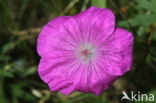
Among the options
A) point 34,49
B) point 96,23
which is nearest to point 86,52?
point 96,23

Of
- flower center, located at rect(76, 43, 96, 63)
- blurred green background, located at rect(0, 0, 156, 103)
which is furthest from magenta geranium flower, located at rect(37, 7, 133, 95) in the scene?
blurred green background, located at rect(0, 0, 156, 103)

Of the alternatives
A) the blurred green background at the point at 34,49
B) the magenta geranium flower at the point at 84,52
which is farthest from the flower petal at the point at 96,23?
the blurred green background at the point at 34,49

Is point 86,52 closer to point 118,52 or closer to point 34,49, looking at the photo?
point 118,52

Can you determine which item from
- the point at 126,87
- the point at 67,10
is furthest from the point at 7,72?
the point at 126,87

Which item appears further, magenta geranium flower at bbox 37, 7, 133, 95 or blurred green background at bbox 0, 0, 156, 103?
blurred green background at bbox 0, 0, 156, 103

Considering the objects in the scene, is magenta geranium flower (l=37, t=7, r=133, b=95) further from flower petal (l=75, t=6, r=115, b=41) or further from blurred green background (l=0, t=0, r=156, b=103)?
blurred green background (l=0, t=0, r=156, b=103)

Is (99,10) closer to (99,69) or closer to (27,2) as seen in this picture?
(99,69)
